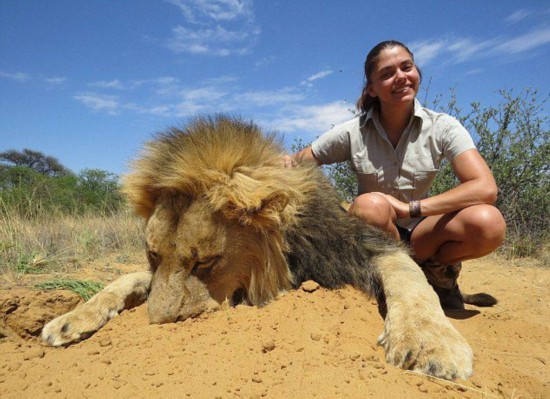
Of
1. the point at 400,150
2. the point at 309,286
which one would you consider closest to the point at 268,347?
the point at 309,286

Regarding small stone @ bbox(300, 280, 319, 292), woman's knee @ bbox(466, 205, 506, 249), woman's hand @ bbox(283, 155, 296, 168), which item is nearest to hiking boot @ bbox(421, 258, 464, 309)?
woman's knee @ bbox(466, 205, 506, 249)

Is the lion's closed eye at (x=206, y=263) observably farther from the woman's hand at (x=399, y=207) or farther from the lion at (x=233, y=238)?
the woman's hand at (x=399, y=207)

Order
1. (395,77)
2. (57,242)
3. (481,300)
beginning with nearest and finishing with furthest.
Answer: (395,77), (481,300), (57,242)

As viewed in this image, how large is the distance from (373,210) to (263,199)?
1.01 metres

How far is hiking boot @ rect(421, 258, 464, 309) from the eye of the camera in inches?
128

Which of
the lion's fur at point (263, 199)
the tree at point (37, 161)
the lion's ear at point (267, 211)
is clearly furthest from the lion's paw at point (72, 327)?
the tree at point (37, 161)

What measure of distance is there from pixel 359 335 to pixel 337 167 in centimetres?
623

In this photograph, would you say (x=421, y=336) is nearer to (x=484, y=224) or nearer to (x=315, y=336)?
(x=315, y=336)

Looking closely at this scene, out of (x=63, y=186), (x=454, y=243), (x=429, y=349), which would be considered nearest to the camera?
(x=429, y=349)

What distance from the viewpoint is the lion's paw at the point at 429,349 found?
163cm

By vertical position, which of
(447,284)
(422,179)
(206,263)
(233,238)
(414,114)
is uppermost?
(414,114)

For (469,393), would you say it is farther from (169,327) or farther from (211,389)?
(169,327)

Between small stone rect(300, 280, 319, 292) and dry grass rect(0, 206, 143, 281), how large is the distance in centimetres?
266

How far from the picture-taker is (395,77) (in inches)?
132
